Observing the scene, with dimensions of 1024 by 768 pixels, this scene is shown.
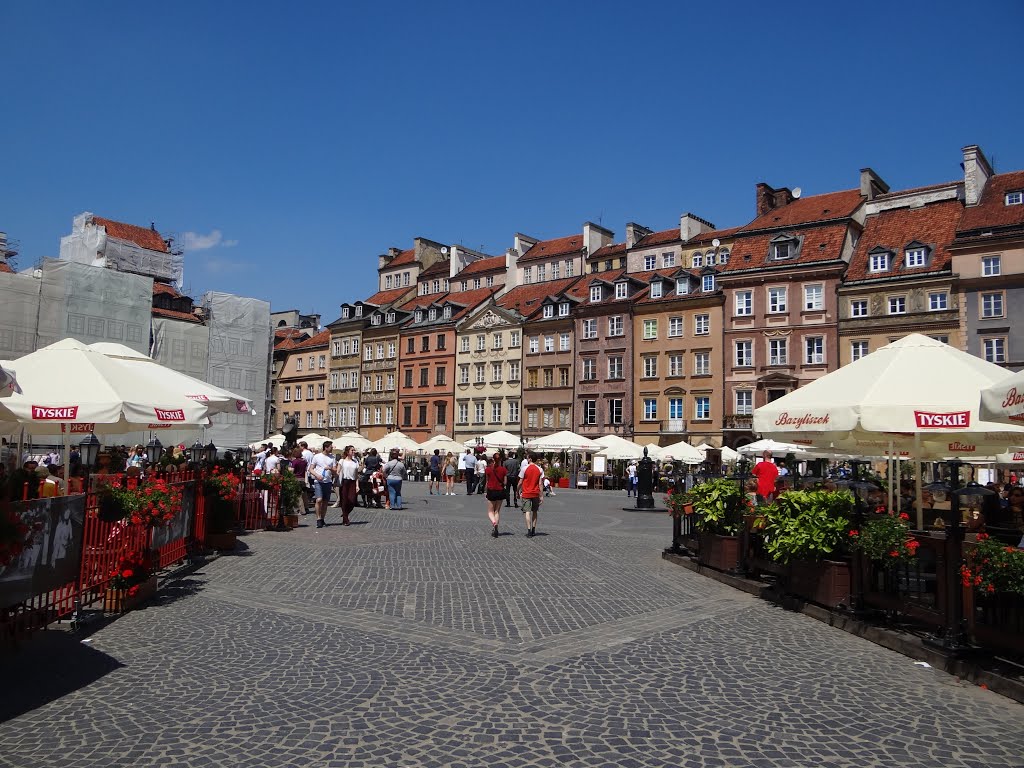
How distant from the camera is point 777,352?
50.9 metres

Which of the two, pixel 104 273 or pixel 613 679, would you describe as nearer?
pixel 613 679

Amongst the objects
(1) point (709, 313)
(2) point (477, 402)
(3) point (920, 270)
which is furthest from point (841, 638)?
(2) point (477, 402)

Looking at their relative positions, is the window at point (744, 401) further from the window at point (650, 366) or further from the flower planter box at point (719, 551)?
the flower planter box at point (719, 551)

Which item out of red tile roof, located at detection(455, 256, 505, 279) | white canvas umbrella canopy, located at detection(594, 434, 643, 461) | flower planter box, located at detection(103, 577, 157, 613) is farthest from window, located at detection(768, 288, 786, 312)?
flower planter box, located at detection(103, 577, 157, 613)

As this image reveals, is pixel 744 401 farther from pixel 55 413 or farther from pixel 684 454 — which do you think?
pixel 55 413

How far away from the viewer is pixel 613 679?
6.93 m

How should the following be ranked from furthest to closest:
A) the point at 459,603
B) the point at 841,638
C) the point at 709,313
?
the point at 709,313 → the point at 459,603 → the point at 841,638

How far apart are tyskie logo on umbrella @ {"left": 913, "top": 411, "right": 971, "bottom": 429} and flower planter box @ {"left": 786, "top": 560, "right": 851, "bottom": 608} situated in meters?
1.80

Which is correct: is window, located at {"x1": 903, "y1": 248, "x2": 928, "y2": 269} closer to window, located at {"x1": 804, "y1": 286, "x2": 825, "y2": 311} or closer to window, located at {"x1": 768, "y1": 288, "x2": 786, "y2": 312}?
window, located at {"x1": 804, "y1": 286, "x2": 825, "y2": 311}

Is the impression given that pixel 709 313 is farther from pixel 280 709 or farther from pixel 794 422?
pixel 280 709

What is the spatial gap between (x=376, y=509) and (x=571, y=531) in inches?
346

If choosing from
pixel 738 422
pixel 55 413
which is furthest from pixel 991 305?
pixel 55 413

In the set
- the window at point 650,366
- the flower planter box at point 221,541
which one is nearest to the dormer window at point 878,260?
the window at point 650,366

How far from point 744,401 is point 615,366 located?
10.0m
